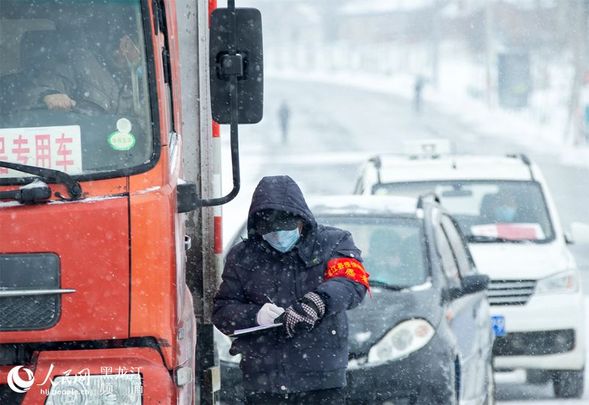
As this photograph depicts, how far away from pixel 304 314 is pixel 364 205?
3733 mm

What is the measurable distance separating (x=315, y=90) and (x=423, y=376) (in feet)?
248

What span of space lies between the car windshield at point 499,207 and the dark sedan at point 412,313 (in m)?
1.81

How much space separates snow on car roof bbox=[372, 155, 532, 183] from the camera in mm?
11195

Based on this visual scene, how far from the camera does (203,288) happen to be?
574 centimetres

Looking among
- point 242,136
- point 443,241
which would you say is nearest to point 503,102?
point 242,136

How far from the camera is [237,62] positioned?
189 inches

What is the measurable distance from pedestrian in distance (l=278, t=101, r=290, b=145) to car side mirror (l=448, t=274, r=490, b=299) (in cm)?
4143

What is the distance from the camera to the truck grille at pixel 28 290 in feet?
13.9

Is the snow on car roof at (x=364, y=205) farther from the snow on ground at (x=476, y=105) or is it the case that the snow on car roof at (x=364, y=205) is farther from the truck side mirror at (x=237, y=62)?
the snow on ground at (x=476, y=105)

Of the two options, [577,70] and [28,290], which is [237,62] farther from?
[577,70]

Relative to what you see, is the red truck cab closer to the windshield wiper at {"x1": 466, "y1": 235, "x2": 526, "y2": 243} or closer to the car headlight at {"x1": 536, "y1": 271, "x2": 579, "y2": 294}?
the car headlight at {"x1": 536, "y1": 271, "x2": 579, "y2": 294}

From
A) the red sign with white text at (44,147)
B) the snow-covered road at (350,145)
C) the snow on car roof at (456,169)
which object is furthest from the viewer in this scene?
the snow-covered road at (350,145)

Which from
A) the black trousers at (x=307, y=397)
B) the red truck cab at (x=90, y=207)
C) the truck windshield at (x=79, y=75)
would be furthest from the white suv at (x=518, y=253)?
the truck windshield at (x=79, y=75)

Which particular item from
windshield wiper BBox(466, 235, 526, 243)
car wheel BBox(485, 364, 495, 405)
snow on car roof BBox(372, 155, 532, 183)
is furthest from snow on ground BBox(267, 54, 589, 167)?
car wheel BBox(485, 364, 495, 405)
